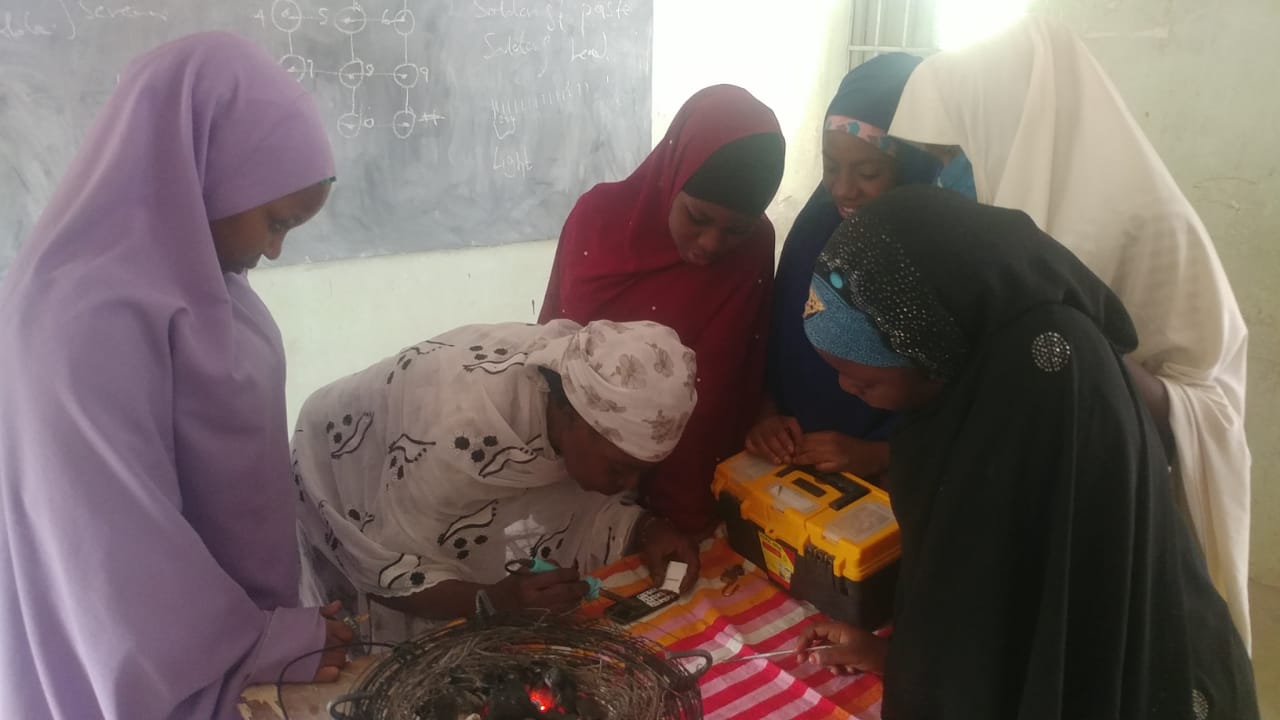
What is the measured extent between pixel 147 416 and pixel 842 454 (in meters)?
1.11

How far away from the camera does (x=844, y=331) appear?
42.8 inches

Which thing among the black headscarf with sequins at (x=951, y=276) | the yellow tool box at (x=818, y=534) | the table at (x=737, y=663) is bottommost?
the table at (x=737, y=663)

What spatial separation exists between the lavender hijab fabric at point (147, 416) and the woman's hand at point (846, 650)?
0.73m

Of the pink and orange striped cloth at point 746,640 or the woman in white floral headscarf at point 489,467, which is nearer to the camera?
the pink and orange striped cloth at point 746,640

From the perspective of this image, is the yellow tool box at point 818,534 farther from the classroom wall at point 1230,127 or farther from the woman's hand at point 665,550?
the classroom wall at point 1230,127

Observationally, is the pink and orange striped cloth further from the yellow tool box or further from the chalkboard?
the chalkboard

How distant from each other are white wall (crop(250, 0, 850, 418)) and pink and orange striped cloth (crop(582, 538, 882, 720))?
1.67m

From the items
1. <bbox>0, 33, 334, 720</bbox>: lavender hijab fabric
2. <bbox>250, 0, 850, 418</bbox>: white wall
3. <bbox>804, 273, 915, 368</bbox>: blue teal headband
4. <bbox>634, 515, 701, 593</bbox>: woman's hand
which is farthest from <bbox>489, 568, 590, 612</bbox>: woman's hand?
<bbox>250, 0, 850, 418</bbox>: white wall

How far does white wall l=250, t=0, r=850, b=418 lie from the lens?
2.70 metres

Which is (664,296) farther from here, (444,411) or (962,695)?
(962,695)

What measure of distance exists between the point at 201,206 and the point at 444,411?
48cm

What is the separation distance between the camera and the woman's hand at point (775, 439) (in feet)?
5.03

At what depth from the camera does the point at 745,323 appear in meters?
1.83

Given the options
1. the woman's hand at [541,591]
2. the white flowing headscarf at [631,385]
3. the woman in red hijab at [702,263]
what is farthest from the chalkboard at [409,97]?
the woman's hand at [541,591]
